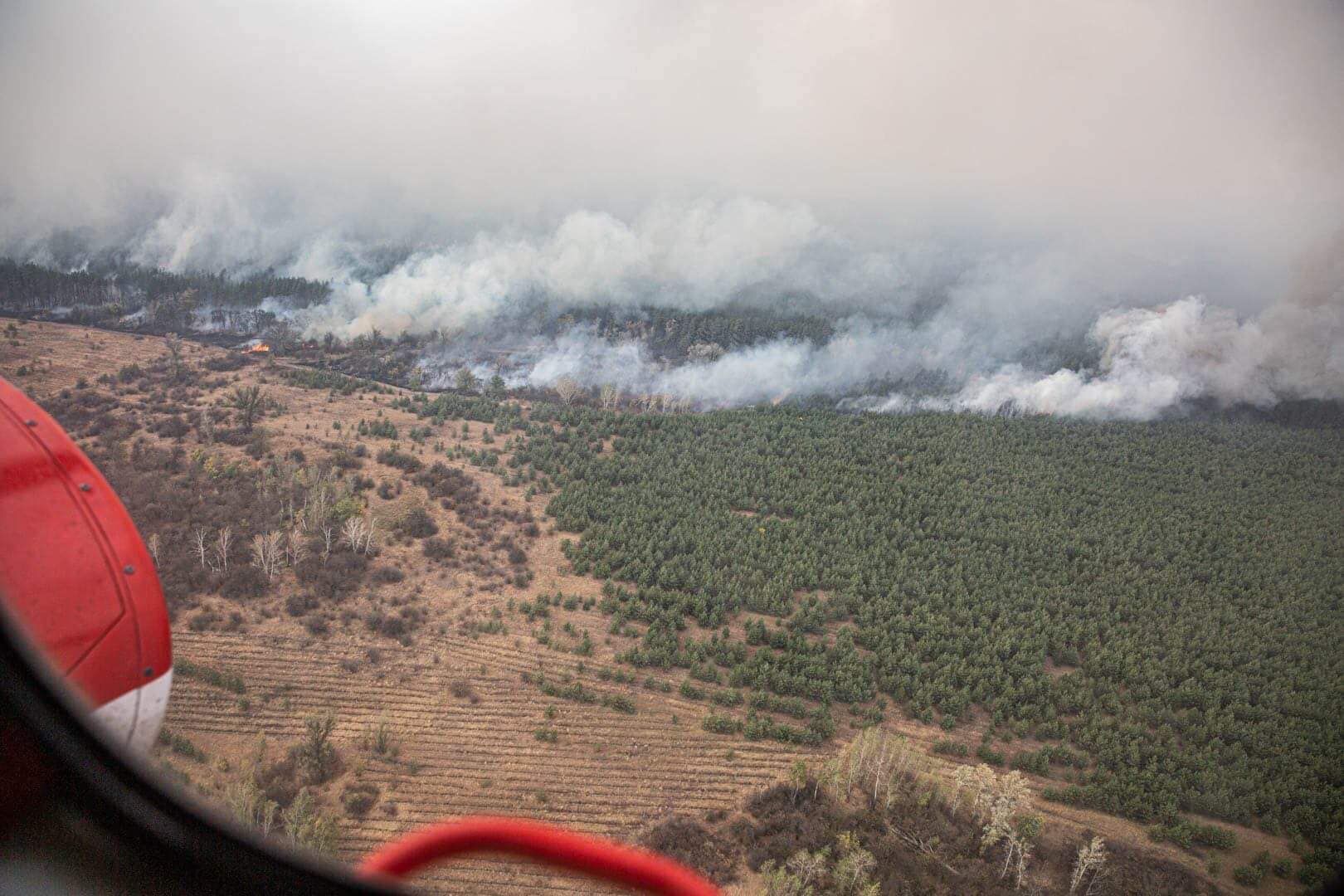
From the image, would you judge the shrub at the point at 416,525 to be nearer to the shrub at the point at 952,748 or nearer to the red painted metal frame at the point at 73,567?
the shrub at the point at 952,748

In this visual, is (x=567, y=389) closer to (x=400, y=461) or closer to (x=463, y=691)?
(x=400, y=461)

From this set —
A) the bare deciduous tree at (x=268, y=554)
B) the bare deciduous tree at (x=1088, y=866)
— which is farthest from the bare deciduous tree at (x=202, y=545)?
the bare deciduous tree at (x=1088, y=866)

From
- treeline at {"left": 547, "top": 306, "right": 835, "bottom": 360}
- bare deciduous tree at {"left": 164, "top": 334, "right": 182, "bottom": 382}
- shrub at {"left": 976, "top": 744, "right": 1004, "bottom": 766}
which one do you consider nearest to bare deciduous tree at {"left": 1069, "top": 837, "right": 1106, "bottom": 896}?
shrub at {"left": 976, "top": 744, "right": 1004, "bottom": 766}

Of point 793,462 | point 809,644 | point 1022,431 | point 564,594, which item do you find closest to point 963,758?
point 809,644

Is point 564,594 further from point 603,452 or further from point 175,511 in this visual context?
point 603,452

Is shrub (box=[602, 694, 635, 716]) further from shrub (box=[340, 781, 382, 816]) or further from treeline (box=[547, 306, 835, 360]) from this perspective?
treeline (box=[547, 306, 835, 360])

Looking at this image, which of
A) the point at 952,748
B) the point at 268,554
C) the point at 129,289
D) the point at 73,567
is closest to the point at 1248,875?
the point at 952,748
